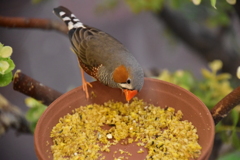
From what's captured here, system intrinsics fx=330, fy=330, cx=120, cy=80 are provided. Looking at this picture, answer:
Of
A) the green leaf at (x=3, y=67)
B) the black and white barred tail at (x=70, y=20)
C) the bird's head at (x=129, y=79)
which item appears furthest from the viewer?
the black and white barred tail at (x=70, y=20)

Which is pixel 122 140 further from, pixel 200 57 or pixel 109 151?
pixel 200 57

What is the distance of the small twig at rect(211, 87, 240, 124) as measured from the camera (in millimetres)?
1354

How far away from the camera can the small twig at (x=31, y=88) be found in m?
1.52

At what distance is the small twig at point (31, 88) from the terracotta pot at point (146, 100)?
174 millimetres

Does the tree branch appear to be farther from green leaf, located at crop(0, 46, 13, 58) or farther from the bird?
green leaf, located at crop(0, 46, 13, 58)

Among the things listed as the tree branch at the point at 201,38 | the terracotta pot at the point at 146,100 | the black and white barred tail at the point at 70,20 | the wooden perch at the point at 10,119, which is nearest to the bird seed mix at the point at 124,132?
the terracotta pot at the point at 146,100

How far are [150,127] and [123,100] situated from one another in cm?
22

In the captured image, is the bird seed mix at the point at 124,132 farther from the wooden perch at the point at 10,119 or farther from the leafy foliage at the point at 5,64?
the wooden perch at the point at 10,119

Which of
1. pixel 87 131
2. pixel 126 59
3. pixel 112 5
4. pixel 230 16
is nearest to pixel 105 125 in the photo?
pixel 87 131

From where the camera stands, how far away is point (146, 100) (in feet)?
5.19

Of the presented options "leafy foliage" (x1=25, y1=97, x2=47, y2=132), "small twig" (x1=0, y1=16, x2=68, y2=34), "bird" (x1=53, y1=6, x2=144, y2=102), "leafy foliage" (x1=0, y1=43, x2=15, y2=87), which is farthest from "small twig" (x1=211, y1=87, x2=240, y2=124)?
"small twig" (x1=0, y1=16, x2=68, y2=34)

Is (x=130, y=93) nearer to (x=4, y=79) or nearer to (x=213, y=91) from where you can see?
(x=4, y=79)

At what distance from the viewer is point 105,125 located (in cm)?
151

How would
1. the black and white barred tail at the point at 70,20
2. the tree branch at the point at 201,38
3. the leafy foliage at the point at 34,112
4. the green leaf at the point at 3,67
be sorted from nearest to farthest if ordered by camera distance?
the green leaf at the point at 3,67
the black and white barred tail at the point at 70,20
the leafy foliage at the point at 34,112
the tree branch at the point at 201,38
